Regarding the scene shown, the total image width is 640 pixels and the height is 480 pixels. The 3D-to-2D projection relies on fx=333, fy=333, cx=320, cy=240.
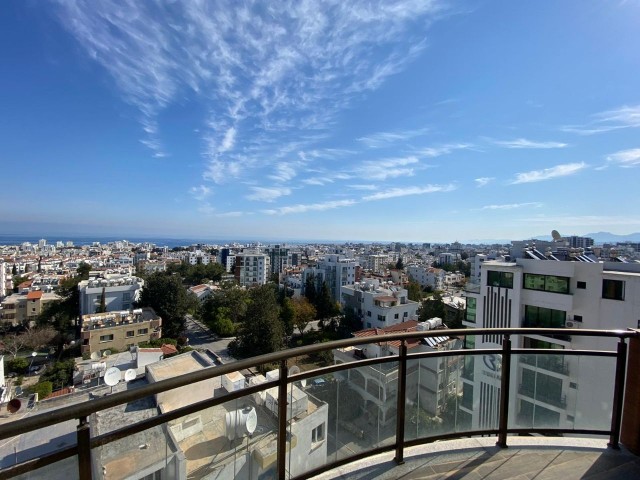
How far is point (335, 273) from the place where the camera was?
4094cm

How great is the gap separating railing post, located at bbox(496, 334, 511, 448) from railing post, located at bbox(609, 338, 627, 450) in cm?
75

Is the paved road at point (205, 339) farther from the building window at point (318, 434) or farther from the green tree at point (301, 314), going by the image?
the building window at point (318, 434)

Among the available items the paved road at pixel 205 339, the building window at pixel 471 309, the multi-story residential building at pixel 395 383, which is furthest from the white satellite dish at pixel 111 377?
the paved road at pixel 205 339

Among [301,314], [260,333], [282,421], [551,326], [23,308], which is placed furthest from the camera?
[23,308]

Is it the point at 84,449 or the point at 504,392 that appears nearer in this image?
the point at 84,449

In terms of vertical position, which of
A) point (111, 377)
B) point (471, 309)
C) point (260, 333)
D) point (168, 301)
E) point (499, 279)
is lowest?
point (260, 333)

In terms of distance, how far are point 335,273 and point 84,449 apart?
3997 cm

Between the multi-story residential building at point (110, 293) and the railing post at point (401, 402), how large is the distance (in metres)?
32.8

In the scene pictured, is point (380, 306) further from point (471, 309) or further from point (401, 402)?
point (401, 402)

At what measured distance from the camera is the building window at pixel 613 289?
436 inches

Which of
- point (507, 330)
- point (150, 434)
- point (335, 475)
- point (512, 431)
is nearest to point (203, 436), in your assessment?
point (150, 434)

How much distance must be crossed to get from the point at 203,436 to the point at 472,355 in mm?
1841

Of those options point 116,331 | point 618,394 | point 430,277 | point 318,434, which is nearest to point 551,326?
point 618,394

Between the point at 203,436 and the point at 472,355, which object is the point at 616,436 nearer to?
the point at 472,355
